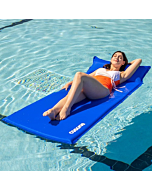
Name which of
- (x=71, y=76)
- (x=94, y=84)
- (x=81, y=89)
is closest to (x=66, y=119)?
(x=81, y=89)

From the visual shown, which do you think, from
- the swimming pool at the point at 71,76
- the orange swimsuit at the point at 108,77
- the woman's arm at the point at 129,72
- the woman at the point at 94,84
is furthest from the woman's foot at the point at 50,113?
the woman's arm at the point at 129,72

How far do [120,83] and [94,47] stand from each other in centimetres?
222

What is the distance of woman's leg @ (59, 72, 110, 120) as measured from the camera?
4.29 m

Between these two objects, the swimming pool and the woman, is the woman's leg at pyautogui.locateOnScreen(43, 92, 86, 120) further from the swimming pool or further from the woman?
the swimming pool

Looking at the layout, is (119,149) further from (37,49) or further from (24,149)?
(37,49)

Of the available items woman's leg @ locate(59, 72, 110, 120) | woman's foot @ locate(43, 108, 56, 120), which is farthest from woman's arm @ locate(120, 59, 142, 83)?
woman's foot @ locate(43, 108, 56, 120)

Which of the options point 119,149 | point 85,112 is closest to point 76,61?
point 85,112

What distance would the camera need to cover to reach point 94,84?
14.9 ft

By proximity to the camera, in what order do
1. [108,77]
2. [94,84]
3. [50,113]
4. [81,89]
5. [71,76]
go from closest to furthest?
[50,113], [81,89], [94,84], [108,77], [71,76]

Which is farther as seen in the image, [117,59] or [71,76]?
[71,76]

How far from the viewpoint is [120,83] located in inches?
208

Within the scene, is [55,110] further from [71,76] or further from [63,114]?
[71,76]

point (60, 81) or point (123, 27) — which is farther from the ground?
point (123, 27)

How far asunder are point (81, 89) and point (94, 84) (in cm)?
28
